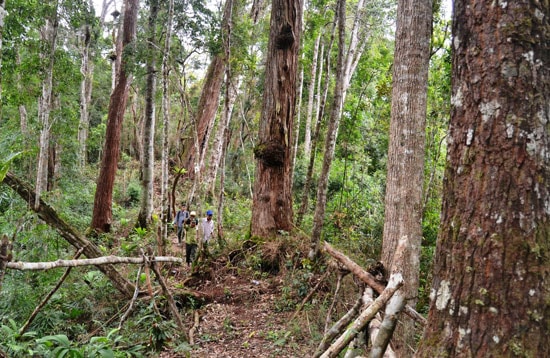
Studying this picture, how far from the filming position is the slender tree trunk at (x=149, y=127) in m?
11.6

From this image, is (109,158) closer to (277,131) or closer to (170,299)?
(277,131)

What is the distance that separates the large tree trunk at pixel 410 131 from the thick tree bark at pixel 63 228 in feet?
13.1

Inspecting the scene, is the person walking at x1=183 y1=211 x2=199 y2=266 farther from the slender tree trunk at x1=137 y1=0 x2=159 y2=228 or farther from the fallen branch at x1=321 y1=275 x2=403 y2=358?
the fallen branch at x1=321 y1=275 x2=403 y2=358

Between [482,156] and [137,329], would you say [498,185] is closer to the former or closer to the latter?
[482,156]

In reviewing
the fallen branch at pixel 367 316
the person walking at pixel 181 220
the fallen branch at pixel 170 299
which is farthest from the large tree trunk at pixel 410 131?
the person walking at pixel 181 220

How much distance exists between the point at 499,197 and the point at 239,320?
216 inches

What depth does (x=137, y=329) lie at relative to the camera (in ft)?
18.8

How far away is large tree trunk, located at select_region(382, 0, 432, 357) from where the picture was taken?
4.63 m

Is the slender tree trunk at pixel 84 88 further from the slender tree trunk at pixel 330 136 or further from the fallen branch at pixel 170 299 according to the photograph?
the fallen branch at pixel 170 299

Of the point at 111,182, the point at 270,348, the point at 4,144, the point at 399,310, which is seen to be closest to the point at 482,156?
the point at 399,310

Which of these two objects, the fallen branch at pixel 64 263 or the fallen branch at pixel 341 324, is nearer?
the fallen branch at pixel 341 324

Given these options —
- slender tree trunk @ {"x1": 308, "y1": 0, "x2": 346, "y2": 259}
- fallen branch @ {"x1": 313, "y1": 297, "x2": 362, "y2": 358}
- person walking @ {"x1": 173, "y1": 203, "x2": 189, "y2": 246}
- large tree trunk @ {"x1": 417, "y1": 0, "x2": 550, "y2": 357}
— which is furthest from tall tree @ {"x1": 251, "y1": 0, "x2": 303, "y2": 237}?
large tree trunk @ {"x1": 417, "y1": 0, "x2": 550, "y2": 357}

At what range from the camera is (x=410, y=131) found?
466cm

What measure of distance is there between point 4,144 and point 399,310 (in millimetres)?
11039
